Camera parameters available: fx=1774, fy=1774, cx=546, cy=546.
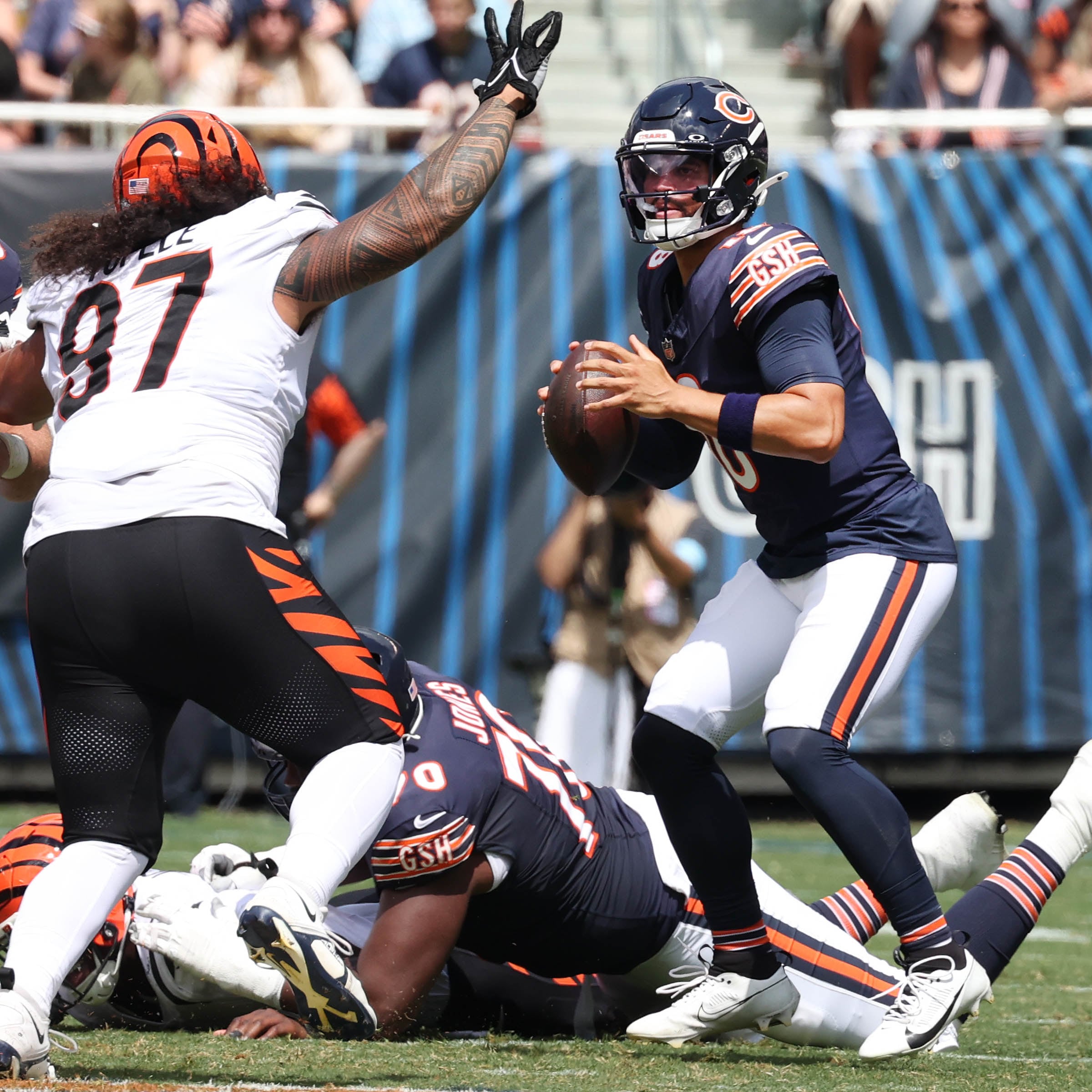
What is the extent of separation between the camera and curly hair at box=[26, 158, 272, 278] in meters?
3.19

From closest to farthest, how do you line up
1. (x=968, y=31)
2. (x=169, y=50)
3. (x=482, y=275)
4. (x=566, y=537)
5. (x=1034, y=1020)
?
1. (x=1034, y=1020)
2. (x=566, y=537)
3. (x=482, y=275)
4. (x=968, y=31)
5. (x=169, y=50)

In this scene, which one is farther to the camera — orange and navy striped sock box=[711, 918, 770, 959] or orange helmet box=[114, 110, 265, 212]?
orange and navy striped sock box=[711, 918, 770, 959]

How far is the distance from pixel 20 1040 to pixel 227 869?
0.84m

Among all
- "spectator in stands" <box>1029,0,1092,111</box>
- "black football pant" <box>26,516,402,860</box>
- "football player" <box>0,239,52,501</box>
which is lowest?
"black football pant" <box>26,516,402,860</box>

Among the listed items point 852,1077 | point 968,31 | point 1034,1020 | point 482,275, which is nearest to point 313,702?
point 852,1077

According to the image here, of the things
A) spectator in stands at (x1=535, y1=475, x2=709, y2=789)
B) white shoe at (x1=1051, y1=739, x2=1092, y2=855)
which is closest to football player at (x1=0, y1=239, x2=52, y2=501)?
white shoe at (x1=1051, y1=739, x2=1092, y2=855)

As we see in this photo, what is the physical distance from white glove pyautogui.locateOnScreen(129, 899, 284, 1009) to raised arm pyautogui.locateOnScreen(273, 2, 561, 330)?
1.09 m

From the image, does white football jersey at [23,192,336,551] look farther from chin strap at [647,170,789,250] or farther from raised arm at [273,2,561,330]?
chin strap at [647,170,789,250]

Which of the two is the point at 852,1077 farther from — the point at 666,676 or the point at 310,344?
the point at 310,344

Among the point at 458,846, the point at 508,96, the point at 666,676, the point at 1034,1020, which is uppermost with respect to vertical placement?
the point at 508,96

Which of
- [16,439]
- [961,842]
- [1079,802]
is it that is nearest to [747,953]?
[961,842]

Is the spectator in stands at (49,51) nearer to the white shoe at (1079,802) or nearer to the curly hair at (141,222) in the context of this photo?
the curly hair at (141,222)

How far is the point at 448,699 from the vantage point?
12.3 feet

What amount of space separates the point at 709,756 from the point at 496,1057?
749 mm
